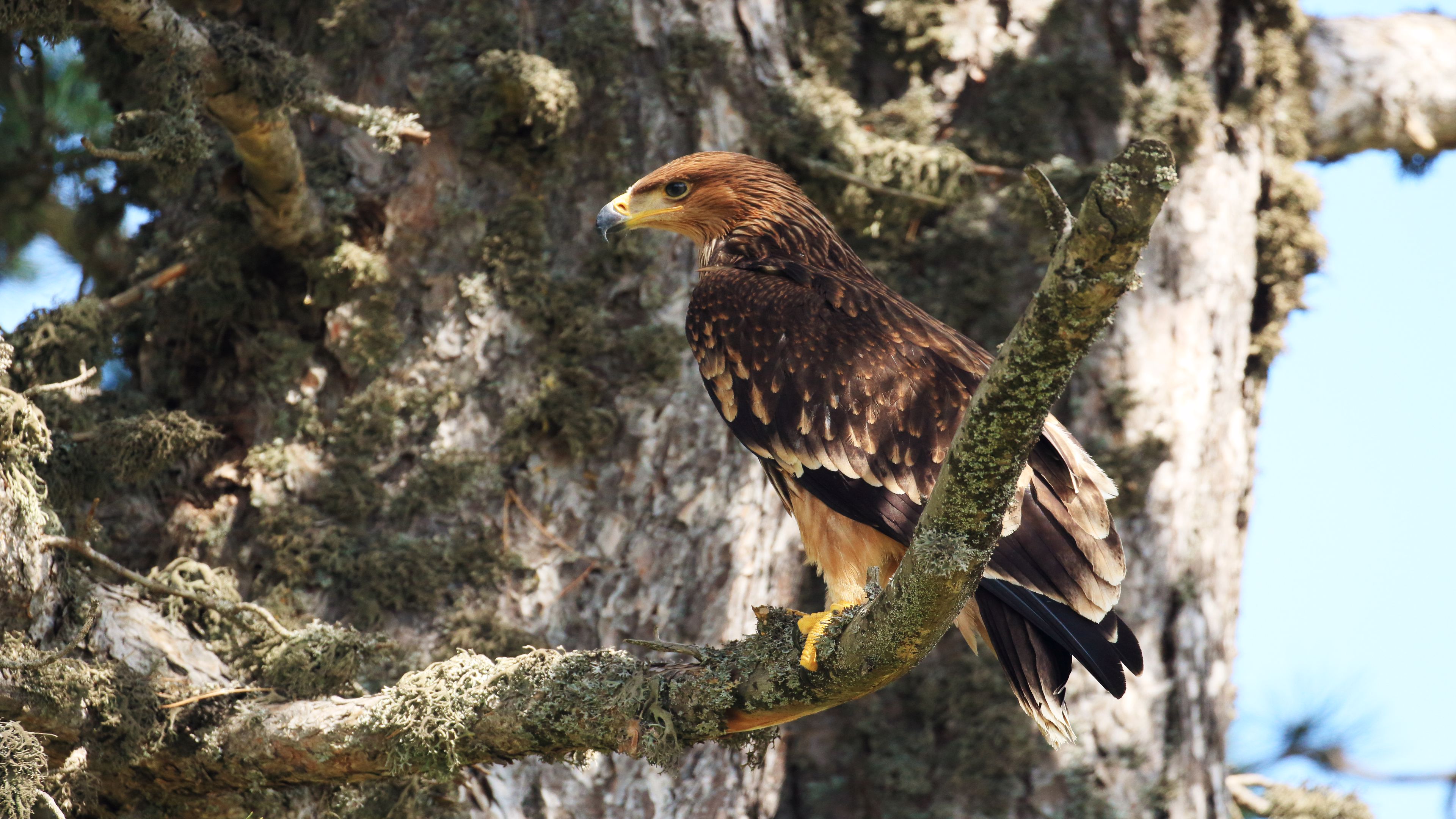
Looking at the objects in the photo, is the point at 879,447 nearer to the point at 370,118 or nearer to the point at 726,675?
the point at 726,675

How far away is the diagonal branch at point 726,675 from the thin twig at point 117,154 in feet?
4.21

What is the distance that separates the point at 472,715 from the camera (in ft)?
9.29

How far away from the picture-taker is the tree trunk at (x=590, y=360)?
12.0 feet

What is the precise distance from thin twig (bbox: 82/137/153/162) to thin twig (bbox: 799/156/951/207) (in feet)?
8.27

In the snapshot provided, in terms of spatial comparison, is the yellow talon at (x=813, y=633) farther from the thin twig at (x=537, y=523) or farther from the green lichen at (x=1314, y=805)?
the green lichen at (x=1314, y=805)

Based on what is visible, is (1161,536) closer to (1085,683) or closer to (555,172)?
(1085,683)

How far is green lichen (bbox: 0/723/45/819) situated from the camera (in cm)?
252

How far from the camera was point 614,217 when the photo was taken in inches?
158

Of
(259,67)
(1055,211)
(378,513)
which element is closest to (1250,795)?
(378,513)

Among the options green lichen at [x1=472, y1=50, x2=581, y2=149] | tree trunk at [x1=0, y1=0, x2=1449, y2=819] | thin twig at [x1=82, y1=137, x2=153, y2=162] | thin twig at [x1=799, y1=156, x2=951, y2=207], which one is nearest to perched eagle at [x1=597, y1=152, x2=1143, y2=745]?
green lichen at [x1=472, y1=50, x2=581, y2=149]

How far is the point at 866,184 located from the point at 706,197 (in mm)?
827

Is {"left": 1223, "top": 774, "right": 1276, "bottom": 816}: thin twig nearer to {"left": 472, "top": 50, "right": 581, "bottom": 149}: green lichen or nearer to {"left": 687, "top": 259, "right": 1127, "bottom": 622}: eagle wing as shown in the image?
{"left": 687, "top": 259, "right": 1127, "bottom": 622}: eagle wing

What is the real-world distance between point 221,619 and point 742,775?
1.83m

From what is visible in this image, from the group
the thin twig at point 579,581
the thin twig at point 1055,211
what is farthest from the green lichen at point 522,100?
the thin twig at point 1055,211
